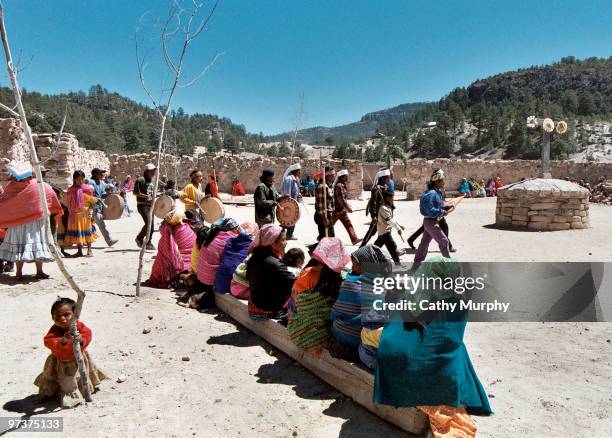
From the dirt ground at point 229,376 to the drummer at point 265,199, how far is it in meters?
2.65

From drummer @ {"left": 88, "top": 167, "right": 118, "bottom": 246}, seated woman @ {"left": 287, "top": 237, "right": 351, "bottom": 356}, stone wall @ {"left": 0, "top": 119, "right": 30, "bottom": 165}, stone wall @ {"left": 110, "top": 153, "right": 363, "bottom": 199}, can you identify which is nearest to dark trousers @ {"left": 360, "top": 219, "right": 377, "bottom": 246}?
seated woman @ {"left": 287, "top": 237, "right": 351, "bottom": 356}

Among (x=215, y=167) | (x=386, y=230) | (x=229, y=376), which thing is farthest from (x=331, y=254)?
(x=215, y=167)

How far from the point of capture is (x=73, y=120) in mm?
49062

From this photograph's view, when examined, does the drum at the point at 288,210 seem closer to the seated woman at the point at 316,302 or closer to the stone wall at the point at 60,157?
the seated woman at the point at 316,302

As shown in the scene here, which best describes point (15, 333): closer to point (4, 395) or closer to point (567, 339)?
point (4, 395)

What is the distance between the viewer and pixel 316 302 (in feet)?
11.3

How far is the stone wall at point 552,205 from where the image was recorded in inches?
401

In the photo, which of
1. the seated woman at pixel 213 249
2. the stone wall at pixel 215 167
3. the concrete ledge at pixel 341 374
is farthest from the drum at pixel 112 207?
the stone wall at pixel 215 167

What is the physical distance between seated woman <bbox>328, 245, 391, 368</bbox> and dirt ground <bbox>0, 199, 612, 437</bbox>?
37 centimetres

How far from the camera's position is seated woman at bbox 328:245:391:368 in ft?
9.61

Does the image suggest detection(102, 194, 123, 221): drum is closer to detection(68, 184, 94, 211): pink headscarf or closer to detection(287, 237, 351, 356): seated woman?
detection(68, 184, 94, 211): pink headscarf

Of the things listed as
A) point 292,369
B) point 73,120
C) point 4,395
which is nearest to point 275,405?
point 292,369

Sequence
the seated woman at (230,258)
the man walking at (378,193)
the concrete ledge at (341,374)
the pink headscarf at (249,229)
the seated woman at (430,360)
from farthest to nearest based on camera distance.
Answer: the man walking at (378,193) < the pink headscarf at (249,229) < the seated woman at (230,258) < the concrete ledge at (341,374) < the seated woman at (430,360)

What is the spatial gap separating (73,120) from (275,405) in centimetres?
5417
